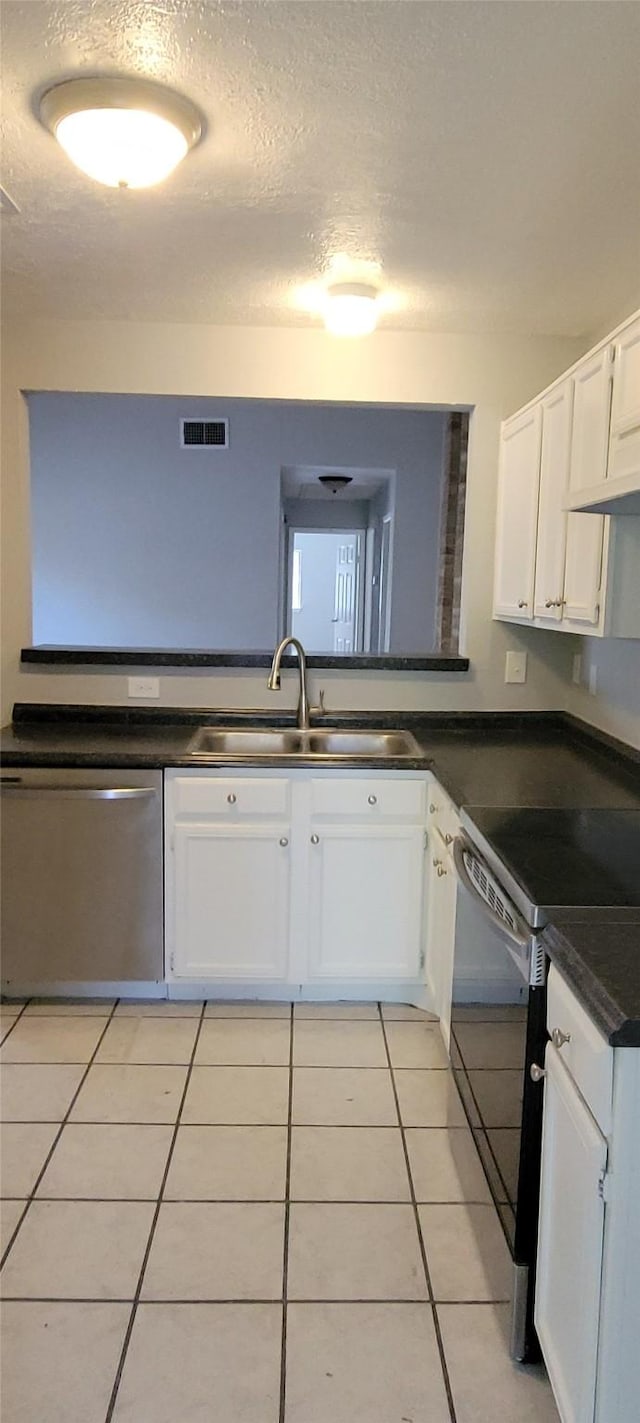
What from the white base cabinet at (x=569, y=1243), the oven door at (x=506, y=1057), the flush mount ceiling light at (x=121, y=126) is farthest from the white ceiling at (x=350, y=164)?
the white base cabinet at (x=569, y=1243)

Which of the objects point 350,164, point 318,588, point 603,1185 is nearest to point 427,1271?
point 603,1185

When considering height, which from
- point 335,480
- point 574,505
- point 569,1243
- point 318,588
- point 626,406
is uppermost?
point 335,480

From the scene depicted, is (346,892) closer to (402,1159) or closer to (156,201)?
(402,1159)

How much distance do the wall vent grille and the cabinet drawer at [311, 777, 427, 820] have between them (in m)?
3.48

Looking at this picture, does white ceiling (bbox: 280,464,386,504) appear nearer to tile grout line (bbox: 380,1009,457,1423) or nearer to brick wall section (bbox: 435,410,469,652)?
brick wall section (bbox: 435,410,469,652)

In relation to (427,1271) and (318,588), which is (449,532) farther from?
(427,1271)

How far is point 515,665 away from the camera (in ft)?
11.4

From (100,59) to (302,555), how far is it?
7.35 m

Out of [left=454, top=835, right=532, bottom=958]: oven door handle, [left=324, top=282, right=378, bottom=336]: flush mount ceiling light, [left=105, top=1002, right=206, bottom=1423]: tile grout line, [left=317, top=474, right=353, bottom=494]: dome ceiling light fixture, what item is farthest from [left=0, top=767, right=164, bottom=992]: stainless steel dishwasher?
[left=317, top=474, right=353, bottom=494]: dome ceiling light fixture

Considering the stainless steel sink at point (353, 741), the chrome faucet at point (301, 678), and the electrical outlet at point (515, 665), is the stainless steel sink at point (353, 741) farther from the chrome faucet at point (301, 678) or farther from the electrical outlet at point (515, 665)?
the electrical outlet at point (515, 665)

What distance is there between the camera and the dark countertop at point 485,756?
4.71 ft

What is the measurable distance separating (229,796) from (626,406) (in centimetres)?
159

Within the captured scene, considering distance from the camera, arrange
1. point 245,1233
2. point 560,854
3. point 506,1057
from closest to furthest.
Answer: point 506,1057, point 560,854, point 245,1233

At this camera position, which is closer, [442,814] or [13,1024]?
[442,814]
